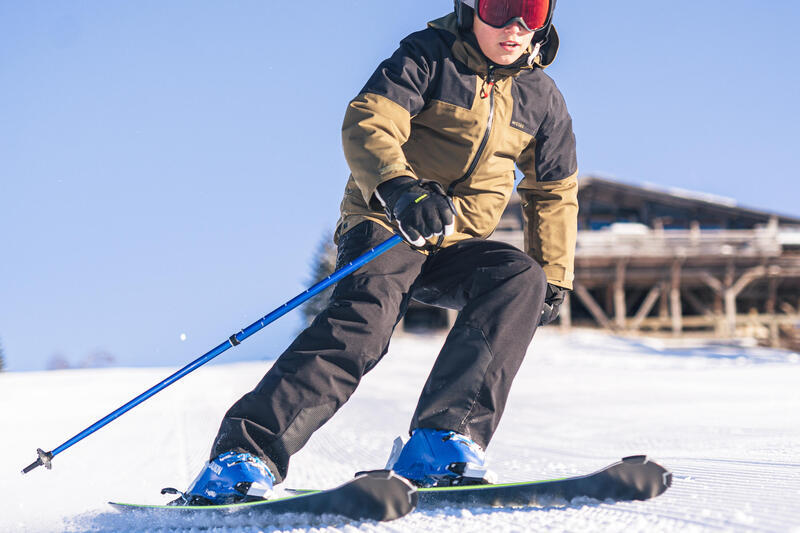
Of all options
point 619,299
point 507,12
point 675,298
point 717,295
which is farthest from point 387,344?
point 717,295

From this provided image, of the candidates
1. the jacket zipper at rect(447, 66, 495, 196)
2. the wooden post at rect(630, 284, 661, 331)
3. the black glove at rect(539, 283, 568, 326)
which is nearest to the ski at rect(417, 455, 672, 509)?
the black glove at rect(539, 283, 568, 326)

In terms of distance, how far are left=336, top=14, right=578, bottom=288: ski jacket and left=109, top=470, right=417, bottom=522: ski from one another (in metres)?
0.87

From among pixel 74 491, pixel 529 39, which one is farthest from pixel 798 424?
pixel 74 491

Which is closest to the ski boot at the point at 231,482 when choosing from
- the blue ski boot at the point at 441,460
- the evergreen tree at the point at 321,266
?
the blue ski boot at the point at 441,460

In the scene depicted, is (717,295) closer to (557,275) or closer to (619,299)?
(619,299)

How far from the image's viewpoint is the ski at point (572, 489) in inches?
64.2

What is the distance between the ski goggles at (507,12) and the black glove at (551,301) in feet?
3.00

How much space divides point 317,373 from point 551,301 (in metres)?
0.99

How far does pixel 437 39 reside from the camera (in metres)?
2.30

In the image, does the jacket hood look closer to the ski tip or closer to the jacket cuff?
the jacket cuff

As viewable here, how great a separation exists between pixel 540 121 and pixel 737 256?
791 inches

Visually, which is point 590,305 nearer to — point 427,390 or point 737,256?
point 737,256

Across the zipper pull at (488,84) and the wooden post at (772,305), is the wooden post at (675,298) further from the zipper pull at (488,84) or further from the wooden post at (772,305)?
the zipper pull at (488,84)

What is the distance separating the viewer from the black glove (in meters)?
2.48
